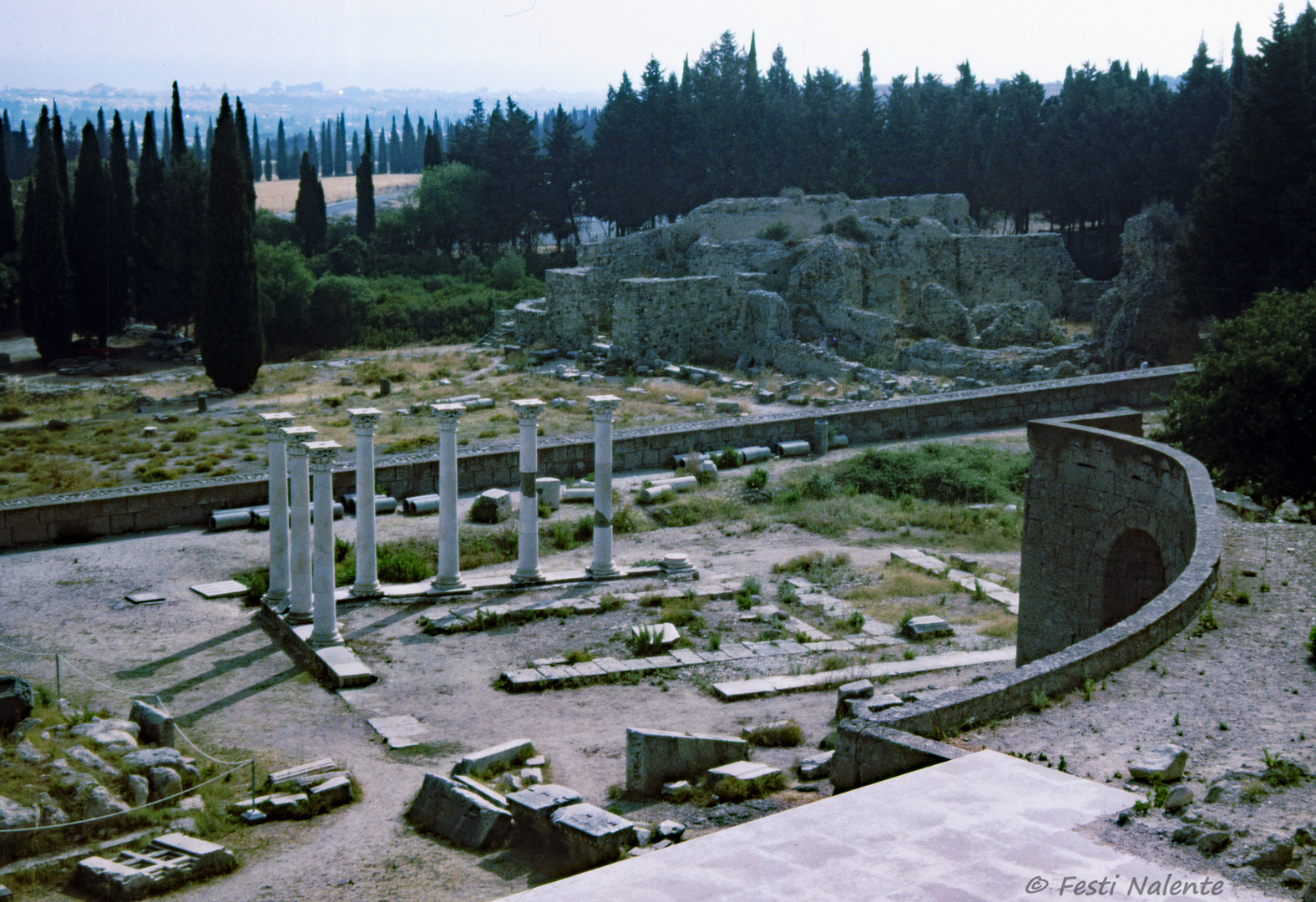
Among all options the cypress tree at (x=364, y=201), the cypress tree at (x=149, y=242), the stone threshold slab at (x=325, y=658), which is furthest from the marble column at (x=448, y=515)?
the cypress tree at (x=364, y=201)

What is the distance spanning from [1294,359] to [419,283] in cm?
3966

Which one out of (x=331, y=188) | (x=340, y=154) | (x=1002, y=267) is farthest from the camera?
(x=340, y=154)

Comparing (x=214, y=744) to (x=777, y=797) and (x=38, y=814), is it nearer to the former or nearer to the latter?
(x=38, y=814)

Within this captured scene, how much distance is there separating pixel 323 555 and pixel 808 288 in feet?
81.7

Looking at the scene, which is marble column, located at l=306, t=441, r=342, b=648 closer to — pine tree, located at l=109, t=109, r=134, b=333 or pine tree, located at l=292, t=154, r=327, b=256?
pine tree, located at l=109, t=109, r=134, b=333


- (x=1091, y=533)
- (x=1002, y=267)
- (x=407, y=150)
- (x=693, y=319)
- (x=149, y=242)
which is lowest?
(x=1091, y=533)

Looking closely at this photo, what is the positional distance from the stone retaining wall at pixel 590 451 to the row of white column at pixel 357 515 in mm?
3328

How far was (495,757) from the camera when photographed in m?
10.6

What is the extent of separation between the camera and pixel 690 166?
59.3 metres

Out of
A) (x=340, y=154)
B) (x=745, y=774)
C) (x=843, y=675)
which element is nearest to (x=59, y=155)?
(x=843, y=675)

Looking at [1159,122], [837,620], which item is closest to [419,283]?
[1159,122]

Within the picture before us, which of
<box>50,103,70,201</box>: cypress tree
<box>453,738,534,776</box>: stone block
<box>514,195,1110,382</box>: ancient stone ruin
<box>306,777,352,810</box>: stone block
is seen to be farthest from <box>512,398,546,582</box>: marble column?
<box>50,103,70,201</box>: cypress tree

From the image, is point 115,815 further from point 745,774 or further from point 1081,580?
point 1081,580

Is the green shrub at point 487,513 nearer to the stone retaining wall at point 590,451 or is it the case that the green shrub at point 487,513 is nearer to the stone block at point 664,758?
the stone retaining wall at point 590,451
